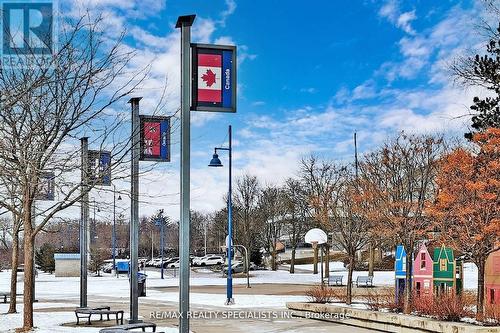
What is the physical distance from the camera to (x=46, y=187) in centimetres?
1689

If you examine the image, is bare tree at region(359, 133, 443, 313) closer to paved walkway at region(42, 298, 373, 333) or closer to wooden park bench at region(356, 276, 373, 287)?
paved walkway at region(42, 298, 373, 333)

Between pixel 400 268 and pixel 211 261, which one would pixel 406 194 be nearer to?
pixel 400 268

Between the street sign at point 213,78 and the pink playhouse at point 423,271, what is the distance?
14118 millimetres

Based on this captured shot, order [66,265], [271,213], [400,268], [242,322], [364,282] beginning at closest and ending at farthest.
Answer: [242,322] → [400,268] → [364,282] → [66,265] → [271,213]

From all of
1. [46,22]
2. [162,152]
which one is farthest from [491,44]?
[46,22]

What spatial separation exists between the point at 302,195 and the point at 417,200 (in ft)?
139

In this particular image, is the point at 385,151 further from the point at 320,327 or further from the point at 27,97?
the point at 27,97

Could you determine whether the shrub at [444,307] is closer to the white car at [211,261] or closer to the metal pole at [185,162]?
the metal pole at [185,162]

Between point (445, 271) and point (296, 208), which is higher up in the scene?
point (296, 208)

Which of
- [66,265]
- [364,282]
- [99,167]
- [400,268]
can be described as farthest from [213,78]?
[66,265]

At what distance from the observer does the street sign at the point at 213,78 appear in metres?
10.2

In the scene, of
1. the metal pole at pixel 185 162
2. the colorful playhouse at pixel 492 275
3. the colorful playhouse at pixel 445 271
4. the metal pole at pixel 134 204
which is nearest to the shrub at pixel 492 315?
the colorful playhouse at pixel 445 271

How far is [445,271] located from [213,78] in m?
14.0

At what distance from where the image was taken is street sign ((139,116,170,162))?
1597 cm
